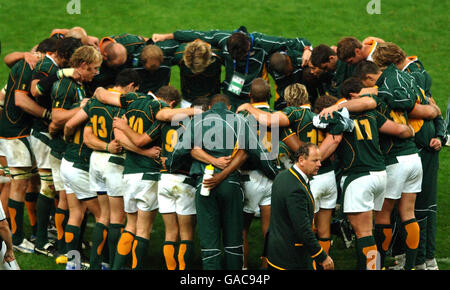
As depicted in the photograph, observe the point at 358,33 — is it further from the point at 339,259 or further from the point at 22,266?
the point at 22,266

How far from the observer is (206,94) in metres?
8.81

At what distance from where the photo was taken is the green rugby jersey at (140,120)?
22.8 ft

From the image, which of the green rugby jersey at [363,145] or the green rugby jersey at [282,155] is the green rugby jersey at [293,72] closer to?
the green rugby jersey at [282,155]

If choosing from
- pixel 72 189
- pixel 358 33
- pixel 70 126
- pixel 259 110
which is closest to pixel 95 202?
pixel 72 189

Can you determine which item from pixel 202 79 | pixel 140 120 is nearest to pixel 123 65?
pixel 202 79

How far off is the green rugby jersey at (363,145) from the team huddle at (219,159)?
0.04 ft

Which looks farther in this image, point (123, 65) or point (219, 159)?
point (123, 65)

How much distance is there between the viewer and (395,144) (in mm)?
7105

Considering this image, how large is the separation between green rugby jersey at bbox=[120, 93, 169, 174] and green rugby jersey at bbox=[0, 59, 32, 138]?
5.65ft

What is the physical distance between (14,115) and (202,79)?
228 centimetres

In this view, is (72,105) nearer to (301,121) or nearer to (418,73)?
(301,121)

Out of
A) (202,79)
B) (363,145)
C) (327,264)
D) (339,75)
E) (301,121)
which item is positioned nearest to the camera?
(327,264)

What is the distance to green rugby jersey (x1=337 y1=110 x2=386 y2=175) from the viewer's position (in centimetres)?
677

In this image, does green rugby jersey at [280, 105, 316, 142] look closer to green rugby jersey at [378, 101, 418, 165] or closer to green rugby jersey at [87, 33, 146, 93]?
green rugby jersey at [378, 101, 418, 165]
